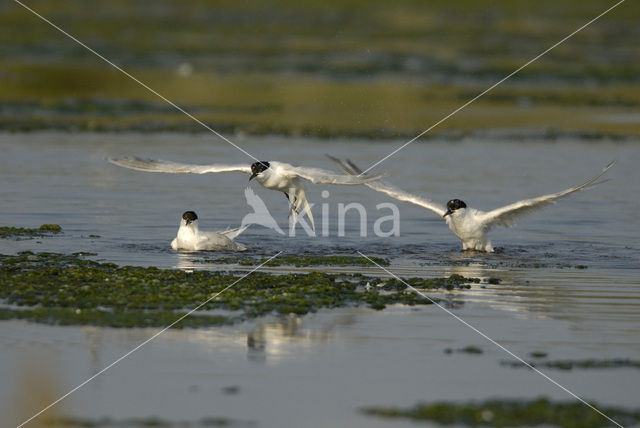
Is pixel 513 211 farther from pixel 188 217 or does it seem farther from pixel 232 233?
pixel 188 217

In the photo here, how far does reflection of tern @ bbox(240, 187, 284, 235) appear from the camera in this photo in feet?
59.5

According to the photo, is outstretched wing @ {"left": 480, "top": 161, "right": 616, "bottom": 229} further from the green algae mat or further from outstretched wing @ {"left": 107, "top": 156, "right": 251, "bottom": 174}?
outstretched wing @ {"left": 107, "top": 156, "right": 251, "bottom": 174}

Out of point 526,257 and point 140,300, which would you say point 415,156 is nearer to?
point 526,257

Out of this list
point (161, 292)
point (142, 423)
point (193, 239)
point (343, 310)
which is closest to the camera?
point (142, 423)

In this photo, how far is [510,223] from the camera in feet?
54.4

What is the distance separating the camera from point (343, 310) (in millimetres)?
12117

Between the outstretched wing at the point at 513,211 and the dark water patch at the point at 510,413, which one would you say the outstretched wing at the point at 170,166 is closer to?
the outstretched wing at the point at 513,211

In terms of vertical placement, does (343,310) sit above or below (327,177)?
below

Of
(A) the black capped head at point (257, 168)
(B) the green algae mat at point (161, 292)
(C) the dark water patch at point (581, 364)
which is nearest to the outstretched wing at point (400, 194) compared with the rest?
(A) the black capped head at point (257, 168)

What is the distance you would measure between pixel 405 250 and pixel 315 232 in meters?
1.87

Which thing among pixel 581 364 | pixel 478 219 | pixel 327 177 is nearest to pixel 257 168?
pixel 327 177

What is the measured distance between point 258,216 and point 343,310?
6955 mm

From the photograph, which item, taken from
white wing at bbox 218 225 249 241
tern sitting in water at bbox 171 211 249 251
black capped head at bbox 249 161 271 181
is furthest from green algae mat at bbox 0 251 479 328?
black capped head at bbox 249 161 271 181

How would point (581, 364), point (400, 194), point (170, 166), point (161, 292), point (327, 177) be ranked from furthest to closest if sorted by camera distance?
point (400, 194) → point (170, 166) → point (327, 177) → point (161, 292) → point (581, 364)
